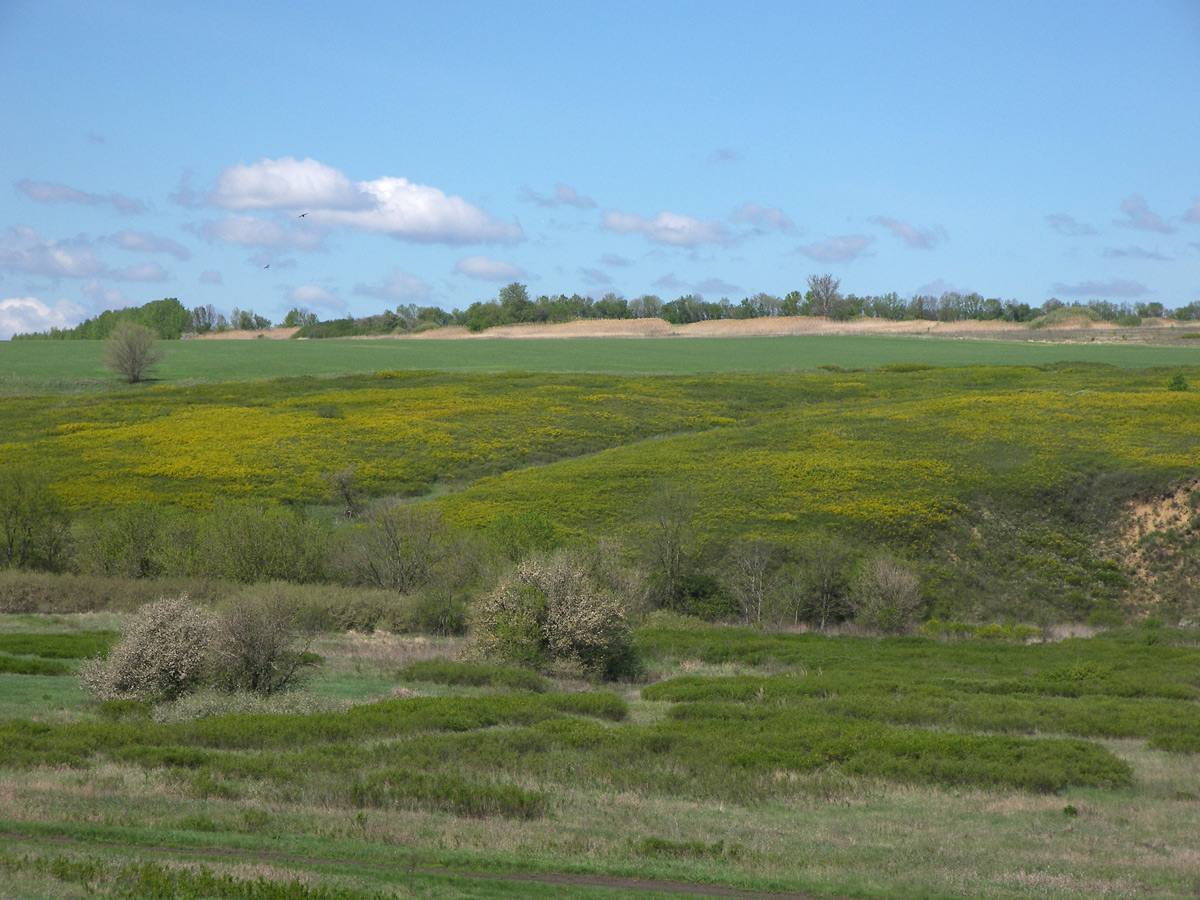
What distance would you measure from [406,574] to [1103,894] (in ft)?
125

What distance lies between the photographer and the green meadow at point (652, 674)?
1247cm

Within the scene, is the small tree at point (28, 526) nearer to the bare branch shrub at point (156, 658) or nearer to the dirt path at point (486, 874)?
the bare branch shrub at point (156, 658)

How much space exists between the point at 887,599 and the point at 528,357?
91493 mm

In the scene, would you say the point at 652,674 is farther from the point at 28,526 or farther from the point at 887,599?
the point at 28,526

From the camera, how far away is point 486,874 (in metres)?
11.6

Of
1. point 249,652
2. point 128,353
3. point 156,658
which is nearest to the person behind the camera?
point 156,658

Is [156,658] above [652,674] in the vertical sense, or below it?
above

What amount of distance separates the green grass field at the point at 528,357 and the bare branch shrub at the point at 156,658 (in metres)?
87.1

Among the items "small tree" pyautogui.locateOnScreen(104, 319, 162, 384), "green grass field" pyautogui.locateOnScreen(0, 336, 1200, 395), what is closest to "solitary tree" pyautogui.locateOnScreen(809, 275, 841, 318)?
"green grass field" pyautogui.locateOnScreen(0, 336, 1200, 395)

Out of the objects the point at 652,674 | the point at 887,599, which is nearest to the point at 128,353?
the point at 652,674

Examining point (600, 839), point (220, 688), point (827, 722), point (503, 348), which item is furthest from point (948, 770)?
point (503, 348)

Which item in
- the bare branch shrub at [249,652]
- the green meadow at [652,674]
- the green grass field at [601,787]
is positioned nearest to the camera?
the green grass field at [601,787]

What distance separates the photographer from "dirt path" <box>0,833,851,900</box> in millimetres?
11281

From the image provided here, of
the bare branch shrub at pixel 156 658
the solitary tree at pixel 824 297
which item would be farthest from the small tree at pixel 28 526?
the solitary tree at pixel 824 297
